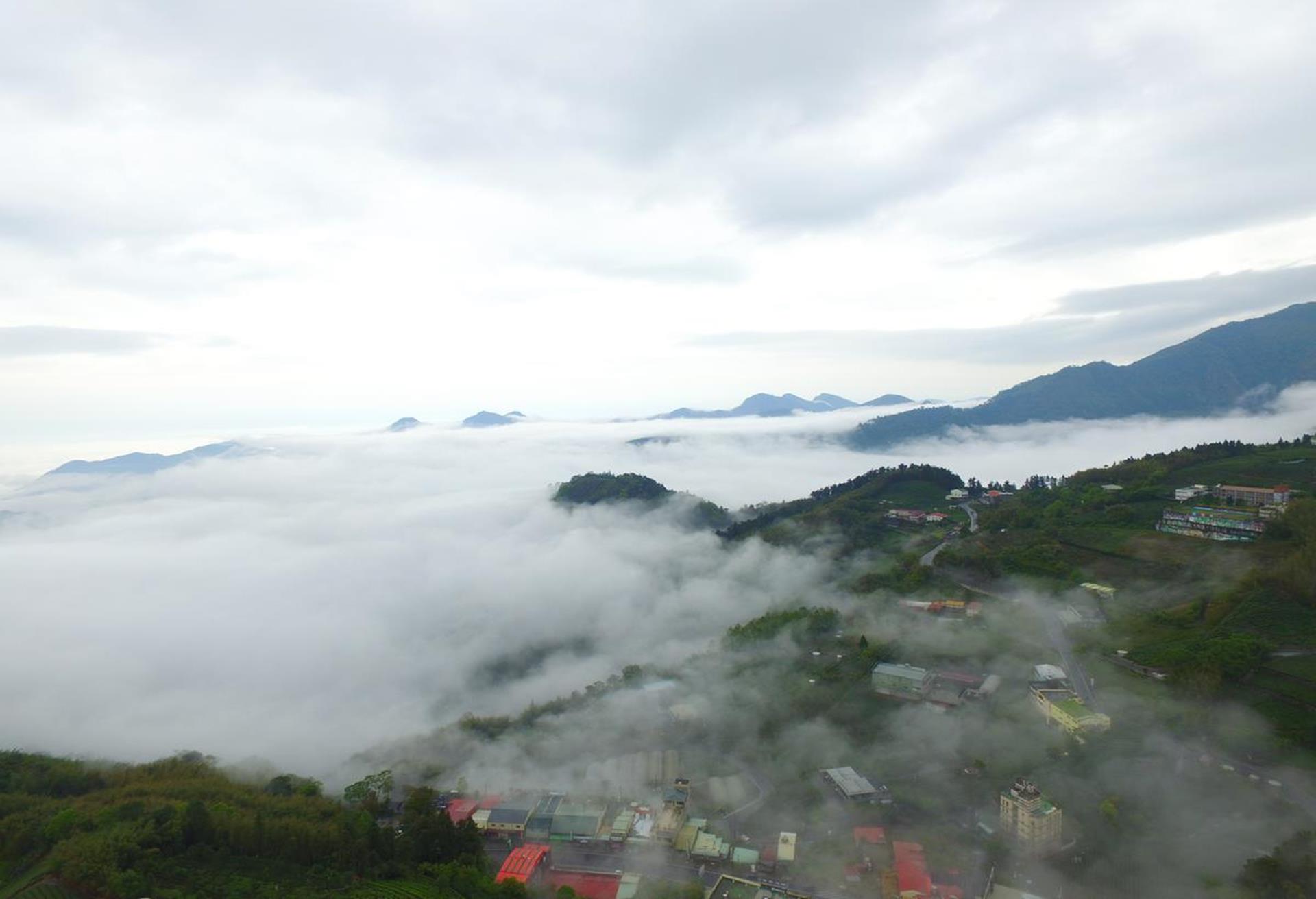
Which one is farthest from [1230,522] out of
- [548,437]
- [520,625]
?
[548,437]

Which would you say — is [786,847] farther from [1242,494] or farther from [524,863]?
[1242,494]

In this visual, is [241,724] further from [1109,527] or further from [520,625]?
[1109,527]

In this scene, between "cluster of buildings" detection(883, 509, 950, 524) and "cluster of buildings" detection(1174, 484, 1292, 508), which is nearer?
"cluster of buildings" detection(1174, 484, 1292, 508)

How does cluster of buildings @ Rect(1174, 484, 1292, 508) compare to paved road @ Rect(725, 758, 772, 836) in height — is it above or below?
above

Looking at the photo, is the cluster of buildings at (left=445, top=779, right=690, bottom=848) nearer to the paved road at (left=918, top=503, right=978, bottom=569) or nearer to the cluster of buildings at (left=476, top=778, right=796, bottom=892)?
the cluster of buildings at (left=476, top=778, right=796, bottom=892)

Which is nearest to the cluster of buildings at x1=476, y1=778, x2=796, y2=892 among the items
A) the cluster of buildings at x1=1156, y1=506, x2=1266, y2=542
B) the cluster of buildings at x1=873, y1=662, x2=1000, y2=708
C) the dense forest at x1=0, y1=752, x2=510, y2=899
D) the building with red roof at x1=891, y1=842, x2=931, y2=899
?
the dense forest at x1=0, y1=752, x2=510, y2=899

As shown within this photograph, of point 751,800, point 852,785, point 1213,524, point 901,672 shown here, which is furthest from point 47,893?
point 1213,524
